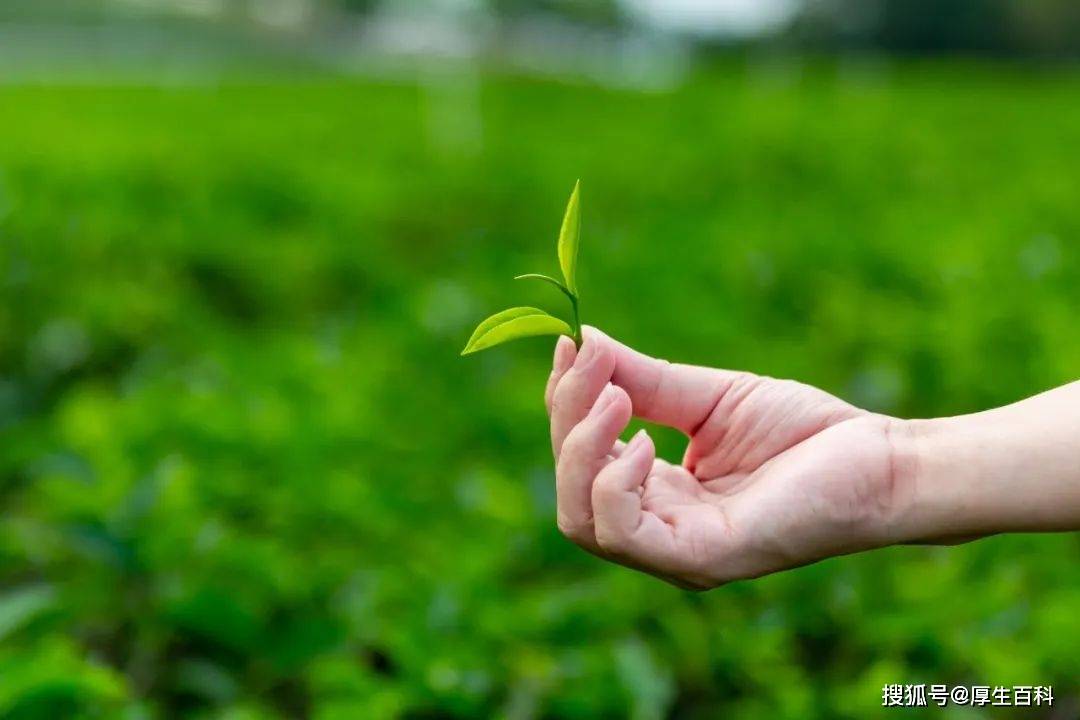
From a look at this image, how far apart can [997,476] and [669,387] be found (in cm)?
34

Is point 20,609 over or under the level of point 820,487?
under

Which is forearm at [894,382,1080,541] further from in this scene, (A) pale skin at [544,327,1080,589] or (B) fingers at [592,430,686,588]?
(B) fingers at [592,430,686,588]

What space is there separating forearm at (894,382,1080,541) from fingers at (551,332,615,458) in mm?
302

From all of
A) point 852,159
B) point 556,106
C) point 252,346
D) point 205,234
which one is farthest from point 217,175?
point 556,106

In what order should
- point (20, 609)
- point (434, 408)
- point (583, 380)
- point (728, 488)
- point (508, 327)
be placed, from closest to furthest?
point (508, 327), point (583, 380), point (728, 488), point (20, 609), point (434, 408)

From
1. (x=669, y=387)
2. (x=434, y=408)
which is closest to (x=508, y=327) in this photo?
(x=669, y=387)

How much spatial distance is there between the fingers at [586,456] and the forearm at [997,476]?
0.94 feet

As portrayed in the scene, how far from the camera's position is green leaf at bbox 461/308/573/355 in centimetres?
108

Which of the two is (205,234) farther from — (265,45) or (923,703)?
(265,45)

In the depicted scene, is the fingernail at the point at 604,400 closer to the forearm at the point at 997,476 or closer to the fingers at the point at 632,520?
the fingers at the point at 632,520

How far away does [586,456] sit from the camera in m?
1.18

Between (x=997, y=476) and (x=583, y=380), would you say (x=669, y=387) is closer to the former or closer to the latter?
(x=583, y=380)

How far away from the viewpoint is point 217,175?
5.28m

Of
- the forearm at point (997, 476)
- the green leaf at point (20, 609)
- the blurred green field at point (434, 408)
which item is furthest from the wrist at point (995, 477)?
the green leaf at point (20, 609)
